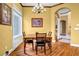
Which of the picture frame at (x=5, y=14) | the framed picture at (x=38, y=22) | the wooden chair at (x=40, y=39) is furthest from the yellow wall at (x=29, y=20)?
the picture frame at (x=5, y=14)

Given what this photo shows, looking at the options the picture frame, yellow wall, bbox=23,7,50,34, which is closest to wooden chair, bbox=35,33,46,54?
the picture frame

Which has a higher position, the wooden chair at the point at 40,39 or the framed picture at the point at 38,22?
the framed picture at the point at 38,22

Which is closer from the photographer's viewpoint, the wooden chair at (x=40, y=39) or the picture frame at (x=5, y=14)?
the picture frame at (x=5, y=14)

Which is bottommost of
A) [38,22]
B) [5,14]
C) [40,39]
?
[40,39]

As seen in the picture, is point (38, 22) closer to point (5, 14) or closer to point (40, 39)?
point (40, 39)

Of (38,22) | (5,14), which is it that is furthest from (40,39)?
(38,22)

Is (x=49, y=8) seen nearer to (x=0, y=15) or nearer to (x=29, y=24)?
(x=29, y=24)

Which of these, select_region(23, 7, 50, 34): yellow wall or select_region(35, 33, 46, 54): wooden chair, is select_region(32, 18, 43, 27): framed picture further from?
select_region(35, 33, 46, 54): wooden chair

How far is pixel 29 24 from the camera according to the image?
7.42 metres

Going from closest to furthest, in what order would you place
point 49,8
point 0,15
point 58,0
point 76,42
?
point 58,0
point 0,15
point 76,42
point 49,8

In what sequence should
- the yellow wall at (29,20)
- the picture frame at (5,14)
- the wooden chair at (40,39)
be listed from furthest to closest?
the yellow wall at (29,20), the wooden chair at (40,39), the picture frame at (5,14)

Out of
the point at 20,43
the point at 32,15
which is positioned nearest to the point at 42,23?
the point at 32,15

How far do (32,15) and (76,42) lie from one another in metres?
2.49

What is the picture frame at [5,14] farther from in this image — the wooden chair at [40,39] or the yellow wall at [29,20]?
the yellow wall at [29,20]
